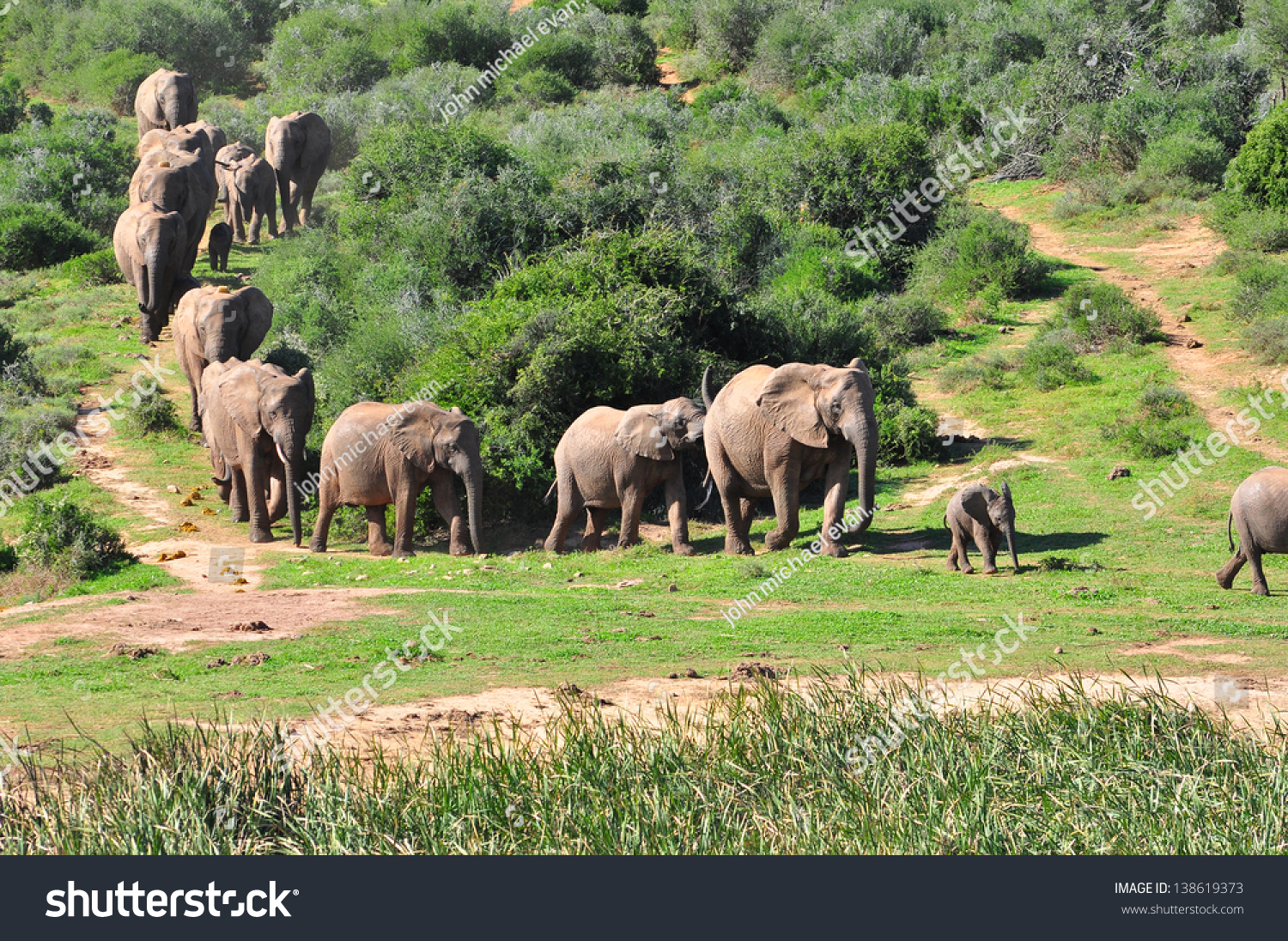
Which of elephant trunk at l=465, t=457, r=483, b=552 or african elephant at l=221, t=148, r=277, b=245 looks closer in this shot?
elephant trunk at l=465, t=457, r=483, b=552

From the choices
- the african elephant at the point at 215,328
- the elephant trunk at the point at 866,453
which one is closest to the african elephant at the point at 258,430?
the african elephant at the point at 215,328

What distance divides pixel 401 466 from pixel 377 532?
1105 millimetres

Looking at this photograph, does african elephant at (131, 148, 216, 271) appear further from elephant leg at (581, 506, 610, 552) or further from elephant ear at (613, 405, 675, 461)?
elephant ear at (613, 405, 675, 461)

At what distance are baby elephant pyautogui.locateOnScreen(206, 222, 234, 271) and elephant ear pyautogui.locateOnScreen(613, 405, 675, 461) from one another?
16.7m

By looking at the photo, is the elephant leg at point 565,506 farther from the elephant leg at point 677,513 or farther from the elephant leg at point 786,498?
Result: the elephant leg at point 786,498

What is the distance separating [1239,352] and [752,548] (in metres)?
12.7

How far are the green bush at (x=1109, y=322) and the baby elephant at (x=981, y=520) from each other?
1248cm

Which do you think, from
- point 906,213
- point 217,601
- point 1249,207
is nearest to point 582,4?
point 906,213

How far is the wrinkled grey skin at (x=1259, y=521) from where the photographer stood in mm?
13953

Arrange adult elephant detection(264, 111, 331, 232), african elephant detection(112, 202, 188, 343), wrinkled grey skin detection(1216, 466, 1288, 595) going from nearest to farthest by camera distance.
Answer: wrinkled grey skin detection(1216, 466, 1288, 595)
african elephant detection(112, 202, 188, 343)
adult elephant detection(264, 111, 331, 232)

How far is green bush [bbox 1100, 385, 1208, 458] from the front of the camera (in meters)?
20.9

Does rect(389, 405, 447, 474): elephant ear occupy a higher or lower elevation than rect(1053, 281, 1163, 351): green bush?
lower

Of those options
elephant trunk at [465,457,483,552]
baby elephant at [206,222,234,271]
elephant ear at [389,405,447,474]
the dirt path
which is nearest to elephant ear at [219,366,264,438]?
elephant ear at [389,405,447,474]
